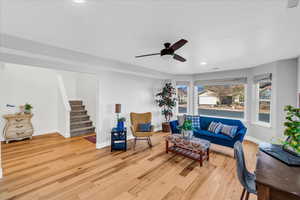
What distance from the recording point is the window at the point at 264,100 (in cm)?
385

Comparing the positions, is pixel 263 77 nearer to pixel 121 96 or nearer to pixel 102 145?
pixel 121 96

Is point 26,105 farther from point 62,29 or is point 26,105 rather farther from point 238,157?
point 238,157

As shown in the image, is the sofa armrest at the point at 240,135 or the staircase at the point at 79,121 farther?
the staircase at the point at 79,121

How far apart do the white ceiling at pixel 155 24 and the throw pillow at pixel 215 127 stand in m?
2.07

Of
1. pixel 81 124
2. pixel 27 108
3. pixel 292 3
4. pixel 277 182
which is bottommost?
pixel 81 124

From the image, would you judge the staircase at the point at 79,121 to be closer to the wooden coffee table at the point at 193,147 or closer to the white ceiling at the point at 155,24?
the white ceiling at the point at 155,24

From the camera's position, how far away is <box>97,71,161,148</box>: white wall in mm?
3728

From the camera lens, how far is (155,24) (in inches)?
68.6

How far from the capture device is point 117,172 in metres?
2.49

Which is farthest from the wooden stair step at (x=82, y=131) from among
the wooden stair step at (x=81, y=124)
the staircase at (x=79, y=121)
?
the wooden stair step at (x=81, y=124)

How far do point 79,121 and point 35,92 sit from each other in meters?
1.81

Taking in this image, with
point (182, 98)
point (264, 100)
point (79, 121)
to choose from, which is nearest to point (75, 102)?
point (79, 121)

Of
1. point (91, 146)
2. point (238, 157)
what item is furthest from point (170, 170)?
point (91, 146)

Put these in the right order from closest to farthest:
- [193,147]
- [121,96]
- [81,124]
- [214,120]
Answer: [193,147] → [214,120] → [121,96] → [81,124]
